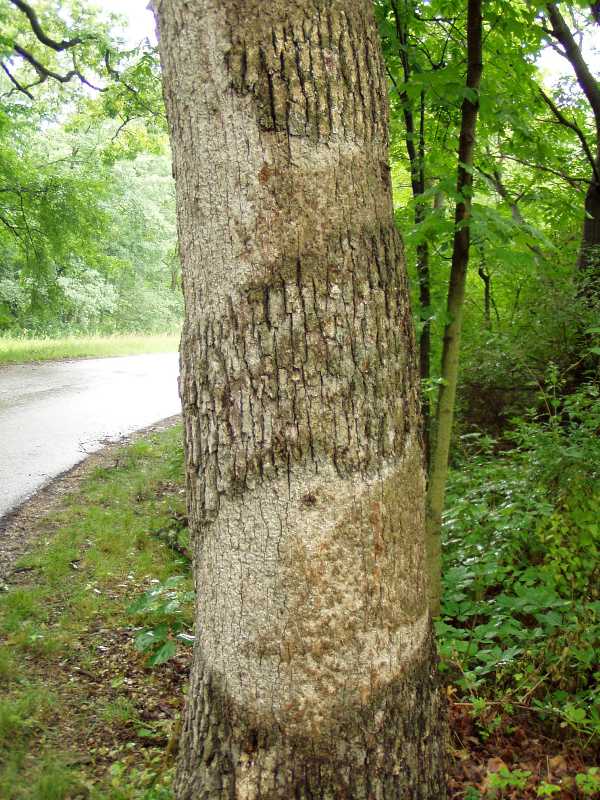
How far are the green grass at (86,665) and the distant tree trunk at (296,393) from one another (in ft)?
3.04

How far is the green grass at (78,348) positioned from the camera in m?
16.5

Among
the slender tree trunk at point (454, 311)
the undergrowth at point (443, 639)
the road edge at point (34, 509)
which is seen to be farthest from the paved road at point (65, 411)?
the slender tree trunk at point (454, 311)

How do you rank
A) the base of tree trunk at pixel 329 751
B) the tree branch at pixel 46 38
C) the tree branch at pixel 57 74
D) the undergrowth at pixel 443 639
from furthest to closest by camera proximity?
the tree branch at pixel 57 74 < the tree branch at pixel 46 38 < the undergrowth at pixel 443 639 < the base of tree trunk at pixel 329 751

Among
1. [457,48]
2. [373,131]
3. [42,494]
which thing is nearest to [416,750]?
[373,131]

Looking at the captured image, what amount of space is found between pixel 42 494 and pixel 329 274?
556cm

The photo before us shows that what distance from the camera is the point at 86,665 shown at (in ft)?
11.8

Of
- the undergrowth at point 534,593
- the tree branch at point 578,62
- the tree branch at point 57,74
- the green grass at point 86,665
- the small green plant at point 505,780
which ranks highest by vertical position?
the tree branch at point 57,74

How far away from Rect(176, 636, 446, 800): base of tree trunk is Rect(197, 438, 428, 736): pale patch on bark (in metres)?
0.05

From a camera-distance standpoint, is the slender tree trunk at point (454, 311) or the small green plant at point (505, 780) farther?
the slender tree trunk at point (454, 311)

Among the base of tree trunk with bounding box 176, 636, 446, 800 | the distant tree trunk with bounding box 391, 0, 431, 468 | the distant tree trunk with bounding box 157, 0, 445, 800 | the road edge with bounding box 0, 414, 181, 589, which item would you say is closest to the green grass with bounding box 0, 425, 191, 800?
the road edge with bounding box 0, 414, 181, 589

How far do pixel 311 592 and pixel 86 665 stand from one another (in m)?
2.37

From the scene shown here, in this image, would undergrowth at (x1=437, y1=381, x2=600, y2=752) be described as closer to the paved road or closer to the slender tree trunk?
the slender tree trunk

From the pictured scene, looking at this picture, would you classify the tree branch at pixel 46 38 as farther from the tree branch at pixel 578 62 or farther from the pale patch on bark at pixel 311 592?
the pale patch on bark at pixel 311 592

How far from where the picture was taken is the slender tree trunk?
3.31m
